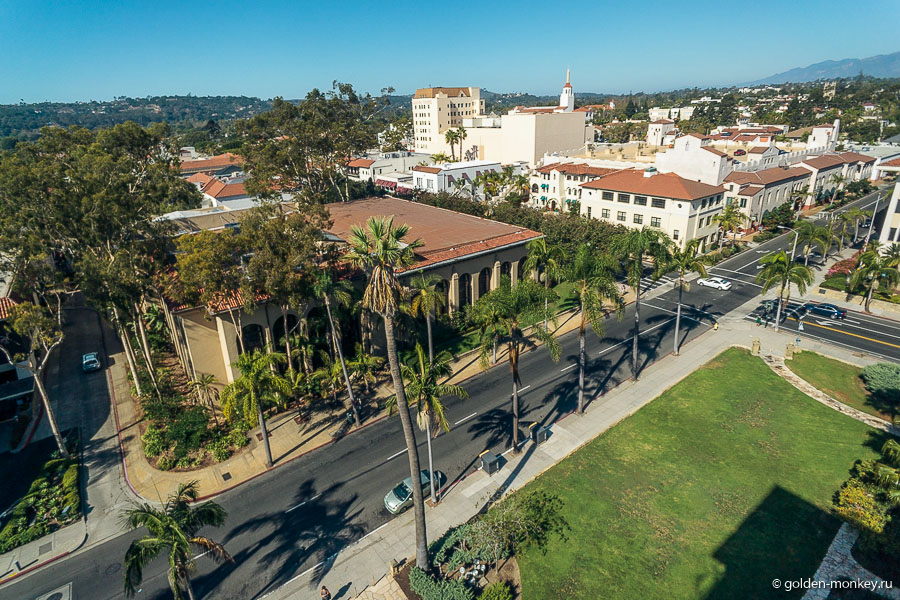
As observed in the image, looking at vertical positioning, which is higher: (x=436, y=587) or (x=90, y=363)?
(x=436, y=587)

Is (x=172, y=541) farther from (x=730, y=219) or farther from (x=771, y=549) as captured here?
(x=730, y=219)

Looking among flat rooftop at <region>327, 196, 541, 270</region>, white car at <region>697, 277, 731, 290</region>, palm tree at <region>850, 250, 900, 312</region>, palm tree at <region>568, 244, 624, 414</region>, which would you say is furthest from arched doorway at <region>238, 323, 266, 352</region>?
palm tree at <region>850, 250, 900, 312</region>

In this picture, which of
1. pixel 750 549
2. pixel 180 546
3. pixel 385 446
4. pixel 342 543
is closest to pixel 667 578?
pixel 750 549

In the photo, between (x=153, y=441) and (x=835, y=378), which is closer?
(x=153, y=441)

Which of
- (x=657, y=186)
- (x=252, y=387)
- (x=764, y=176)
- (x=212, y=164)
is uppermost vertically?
(x=212, y=164)

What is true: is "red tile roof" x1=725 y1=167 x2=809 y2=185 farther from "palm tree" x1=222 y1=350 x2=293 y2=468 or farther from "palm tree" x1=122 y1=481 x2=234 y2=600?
"palm tree" x1=122 y1=481 x2=234 y2=600

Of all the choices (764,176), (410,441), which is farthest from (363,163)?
(410,441)

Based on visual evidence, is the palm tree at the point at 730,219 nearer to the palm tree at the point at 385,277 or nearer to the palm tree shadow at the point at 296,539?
the palm tree at the point at 385,277
